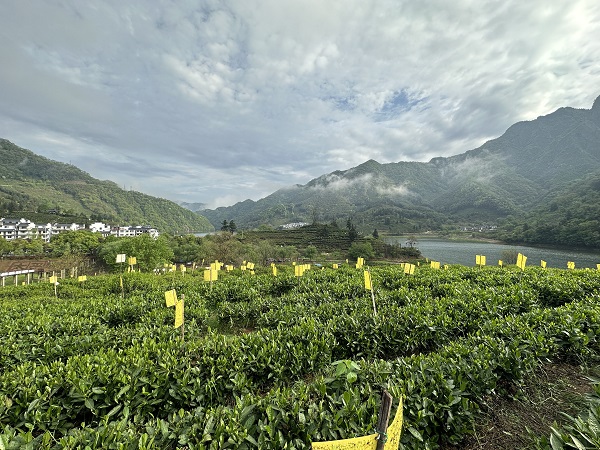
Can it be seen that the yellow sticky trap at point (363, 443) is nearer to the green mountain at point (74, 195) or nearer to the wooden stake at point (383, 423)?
the wooden stake at point (383, 423)

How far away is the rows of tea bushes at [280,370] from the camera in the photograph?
2.30 metres

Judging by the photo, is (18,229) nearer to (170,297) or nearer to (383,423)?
(170,297)

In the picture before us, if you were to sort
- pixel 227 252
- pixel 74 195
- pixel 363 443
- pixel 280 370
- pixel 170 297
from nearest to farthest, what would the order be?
pixel 363 443, pixel 280 370, pixel 170 297, pixel 227 252, pixel 74 195

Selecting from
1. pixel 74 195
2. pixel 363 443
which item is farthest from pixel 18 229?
pixel 363 443

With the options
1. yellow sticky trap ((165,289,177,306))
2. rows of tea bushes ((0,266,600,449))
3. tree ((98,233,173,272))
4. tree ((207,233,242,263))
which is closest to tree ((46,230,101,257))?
tree ((98,233,173,272))

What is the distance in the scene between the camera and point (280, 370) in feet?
11.6

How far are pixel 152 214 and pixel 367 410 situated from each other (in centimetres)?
18133

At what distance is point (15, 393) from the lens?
9.25 ft

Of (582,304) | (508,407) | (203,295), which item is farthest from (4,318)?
(582,304)

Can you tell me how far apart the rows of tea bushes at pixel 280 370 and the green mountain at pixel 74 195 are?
123m

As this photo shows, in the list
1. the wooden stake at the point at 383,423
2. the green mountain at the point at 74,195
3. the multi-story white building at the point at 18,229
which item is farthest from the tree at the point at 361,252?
the green mountain at the point at 74,195

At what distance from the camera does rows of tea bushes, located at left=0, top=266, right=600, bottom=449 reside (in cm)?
230

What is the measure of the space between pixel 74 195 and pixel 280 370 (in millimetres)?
183321

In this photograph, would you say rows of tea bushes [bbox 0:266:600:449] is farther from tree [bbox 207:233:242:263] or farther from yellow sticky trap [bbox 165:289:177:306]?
tree [bbox 207:233:242:263]
